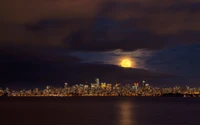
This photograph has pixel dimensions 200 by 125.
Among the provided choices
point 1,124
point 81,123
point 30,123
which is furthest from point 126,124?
point 1,124

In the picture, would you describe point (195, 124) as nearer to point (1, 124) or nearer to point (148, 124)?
point (148, 124)

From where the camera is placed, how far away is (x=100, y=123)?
69.2 metres

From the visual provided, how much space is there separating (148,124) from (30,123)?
77.6 ft

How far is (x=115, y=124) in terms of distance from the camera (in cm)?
6775

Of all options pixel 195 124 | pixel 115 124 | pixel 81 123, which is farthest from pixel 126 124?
pixel 195 124

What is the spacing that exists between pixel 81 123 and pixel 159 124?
15.3m

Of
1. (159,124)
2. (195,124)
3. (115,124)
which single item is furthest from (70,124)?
(195,124)

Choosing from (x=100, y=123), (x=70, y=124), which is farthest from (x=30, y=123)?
(x=100, y=123)

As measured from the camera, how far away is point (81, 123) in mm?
69312

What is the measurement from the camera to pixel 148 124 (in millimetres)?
69062

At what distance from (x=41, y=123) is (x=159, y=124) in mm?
23246

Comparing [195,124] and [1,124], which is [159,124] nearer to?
[195,124]

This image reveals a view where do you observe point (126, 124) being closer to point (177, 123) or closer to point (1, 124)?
point (177, 123)

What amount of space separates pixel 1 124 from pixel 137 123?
26495 millimetres
